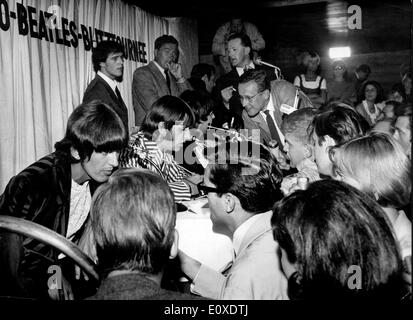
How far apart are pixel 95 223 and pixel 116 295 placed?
0.23 m

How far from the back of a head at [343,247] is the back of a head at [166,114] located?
230 centimetres

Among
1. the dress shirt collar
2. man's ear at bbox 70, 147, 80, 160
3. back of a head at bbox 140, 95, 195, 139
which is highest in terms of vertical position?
back of a head at bbox 140, 95, 195, 139

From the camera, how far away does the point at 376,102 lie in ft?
21.6

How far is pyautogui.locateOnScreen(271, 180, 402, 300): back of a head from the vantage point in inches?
42.7

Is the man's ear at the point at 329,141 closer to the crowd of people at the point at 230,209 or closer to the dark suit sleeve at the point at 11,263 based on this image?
the crowd of people at the point at 230,209

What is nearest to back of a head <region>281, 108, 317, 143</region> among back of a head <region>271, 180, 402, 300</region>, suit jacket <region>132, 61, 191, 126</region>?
back of a head <region>271, 180, 402, 300</region>

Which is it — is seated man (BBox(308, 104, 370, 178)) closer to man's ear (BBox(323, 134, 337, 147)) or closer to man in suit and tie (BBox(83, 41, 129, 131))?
man's ear (BBox(323, 134, 337, 147))

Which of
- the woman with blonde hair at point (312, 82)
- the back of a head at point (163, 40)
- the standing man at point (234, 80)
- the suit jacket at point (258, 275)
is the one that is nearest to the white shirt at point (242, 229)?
the suit jacket at point (258, 275)

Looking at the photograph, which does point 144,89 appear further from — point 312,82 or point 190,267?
point 190,267

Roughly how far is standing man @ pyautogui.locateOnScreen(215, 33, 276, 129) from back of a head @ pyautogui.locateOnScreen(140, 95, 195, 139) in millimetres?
1142

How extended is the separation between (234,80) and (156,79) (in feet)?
3.48

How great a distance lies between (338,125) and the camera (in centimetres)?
256

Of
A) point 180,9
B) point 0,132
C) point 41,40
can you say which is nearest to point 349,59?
point 180,9
